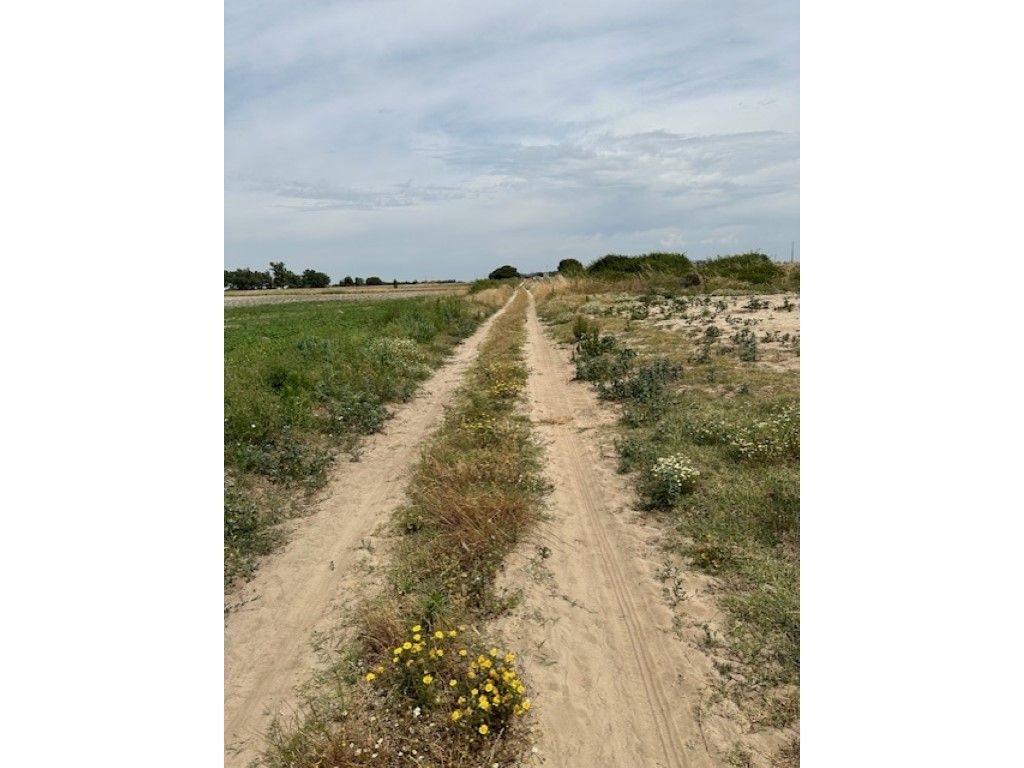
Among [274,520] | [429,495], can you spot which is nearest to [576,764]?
[429,495]

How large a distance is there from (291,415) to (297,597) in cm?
447

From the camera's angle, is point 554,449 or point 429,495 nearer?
point 429,495

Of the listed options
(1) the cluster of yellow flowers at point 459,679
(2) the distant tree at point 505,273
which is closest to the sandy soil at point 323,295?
(2) the distant tree at point 505,273

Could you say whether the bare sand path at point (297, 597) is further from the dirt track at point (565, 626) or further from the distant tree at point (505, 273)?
the distant tree at point (505, 273)

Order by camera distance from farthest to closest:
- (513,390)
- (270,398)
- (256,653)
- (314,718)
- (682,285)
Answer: (682,285) → (513,390) → (270,398) → (256,653) → (314,718)

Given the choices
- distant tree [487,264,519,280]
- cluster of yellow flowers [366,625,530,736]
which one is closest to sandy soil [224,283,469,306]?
distant tree [487,264,519,280]

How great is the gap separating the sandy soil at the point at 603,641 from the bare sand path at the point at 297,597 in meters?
1.41

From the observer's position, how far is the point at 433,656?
372cm

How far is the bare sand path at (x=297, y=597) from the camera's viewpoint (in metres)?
3.69

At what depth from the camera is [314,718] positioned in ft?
11.3

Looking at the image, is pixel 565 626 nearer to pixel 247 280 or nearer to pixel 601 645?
pixel 601 645

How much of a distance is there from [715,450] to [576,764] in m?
4.64

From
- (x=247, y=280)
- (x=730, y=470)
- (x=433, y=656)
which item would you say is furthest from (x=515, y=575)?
(x=247, y=280)
